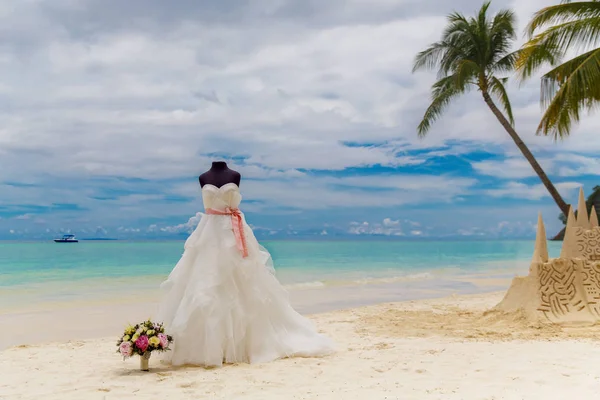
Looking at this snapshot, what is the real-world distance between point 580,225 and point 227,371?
6027 millimetres

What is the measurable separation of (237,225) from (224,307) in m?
0.83

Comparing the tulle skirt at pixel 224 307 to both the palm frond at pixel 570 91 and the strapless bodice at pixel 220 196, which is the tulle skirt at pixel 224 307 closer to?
the strapless bodice at pixel 220 196

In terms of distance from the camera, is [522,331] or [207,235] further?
[522,331]

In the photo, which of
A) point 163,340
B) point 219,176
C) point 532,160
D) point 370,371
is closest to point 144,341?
point 163,340

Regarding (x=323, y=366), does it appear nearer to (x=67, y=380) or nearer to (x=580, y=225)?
(x=67, y=380)

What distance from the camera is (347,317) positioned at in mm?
9156

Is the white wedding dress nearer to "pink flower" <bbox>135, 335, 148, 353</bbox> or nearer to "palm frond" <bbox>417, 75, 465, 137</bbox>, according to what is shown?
"pink flower" <bbox>135, 335, 148, 353</bbox>

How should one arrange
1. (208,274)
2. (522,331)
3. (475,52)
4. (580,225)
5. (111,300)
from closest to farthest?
(208,274) < (522,331) < (580,225) < (111,300) < (475,52)

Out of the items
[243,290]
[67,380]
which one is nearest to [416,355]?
[243,290]

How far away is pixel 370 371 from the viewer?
195 inches

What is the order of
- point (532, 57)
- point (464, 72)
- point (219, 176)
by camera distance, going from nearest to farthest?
point (219, 176)
point (532, 57)
point (464, 72)

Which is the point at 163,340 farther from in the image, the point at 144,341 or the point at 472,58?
the point at 472,58

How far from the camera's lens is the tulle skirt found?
17.0 ft

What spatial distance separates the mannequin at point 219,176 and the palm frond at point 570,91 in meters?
6.86
